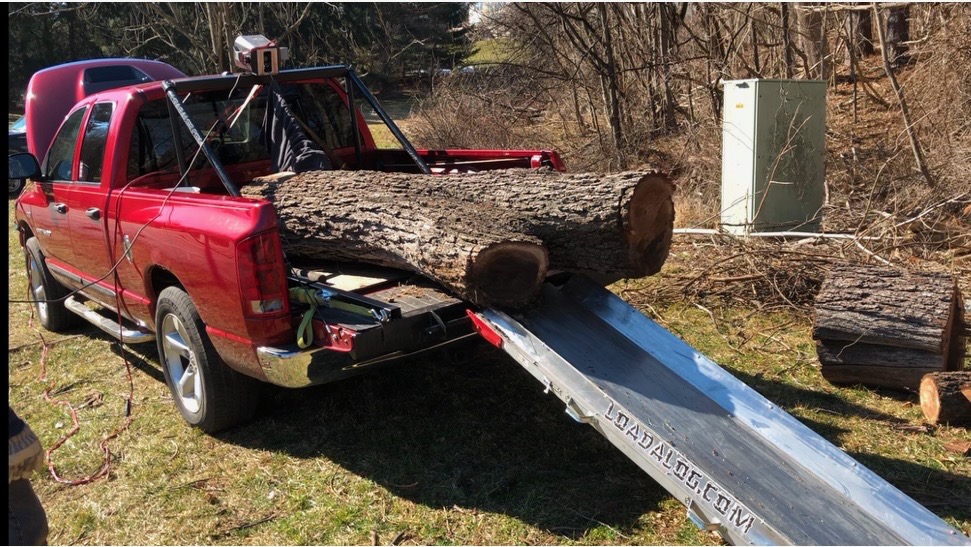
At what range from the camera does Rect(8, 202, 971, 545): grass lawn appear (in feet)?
12.7

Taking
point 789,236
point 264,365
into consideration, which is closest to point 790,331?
point 789,236

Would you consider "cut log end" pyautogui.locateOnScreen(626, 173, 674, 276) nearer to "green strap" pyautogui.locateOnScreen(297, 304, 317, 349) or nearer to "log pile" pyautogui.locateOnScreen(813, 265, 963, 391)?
"log pile" pyautogui.locateOnScreen(813, 265, 963, 391)

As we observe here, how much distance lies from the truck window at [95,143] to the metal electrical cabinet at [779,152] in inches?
235

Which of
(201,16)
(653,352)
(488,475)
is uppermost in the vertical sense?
(201,16)

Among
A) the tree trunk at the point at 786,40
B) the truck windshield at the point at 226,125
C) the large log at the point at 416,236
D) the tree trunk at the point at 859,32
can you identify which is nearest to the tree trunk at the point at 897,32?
the tree trunk at the point at 859,32

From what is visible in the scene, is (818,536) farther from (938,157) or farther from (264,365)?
(938,157)

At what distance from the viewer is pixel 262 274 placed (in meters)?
4.13

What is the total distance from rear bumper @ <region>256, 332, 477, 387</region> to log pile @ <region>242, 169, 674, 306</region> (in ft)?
1.70

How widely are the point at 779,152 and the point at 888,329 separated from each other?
398 centimetres

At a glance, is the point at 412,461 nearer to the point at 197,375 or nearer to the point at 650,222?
the point at 197,375

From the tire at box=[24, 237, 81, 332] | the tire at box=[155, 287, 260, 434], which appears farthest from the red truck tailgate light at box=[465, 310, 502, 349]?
the tire at box=[24, 237, 81, 332]

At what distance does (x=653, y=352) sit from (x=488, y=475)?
1056 mm

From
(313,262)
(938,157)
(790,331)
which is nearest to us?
(313,262)

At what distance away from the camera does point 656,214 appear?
4.63 m
